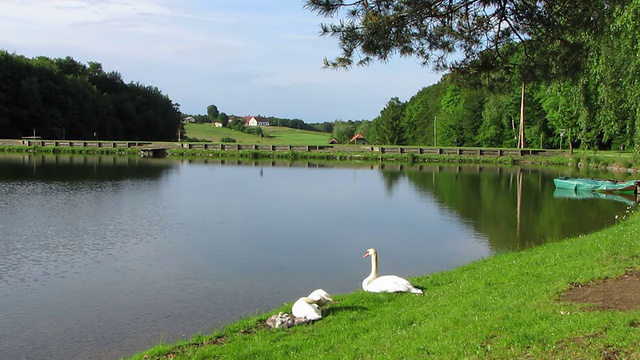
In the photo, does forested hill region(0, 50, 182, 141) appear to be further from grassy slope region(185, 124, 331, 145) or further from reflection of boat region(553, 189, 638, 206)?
reflection of boat region(553, 189, 638, 206)

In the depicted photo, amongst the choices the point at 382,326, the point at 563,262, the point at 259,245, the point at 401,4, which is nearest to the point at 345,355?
the point at 382,326

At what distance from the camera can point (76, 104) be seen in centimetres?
8681

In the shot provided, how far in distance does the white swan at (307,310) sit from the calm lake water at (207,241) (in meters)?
A: 1.94

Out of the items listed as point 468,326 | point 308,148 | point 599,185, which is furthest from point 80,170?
point 468,326

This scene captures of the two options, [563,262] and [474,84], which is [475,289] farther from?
[474,84]

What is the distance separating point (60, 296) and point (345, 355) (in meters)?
7.69

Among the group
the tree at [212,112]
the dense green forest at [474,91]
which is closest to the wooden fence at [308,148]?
the dense green forest at [474,91]

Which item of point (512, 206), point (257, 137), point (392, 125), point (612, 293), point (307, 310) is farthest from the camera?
point (257, 137)

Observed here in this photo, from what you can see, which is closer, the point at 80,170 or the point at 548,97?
the point at 80,170

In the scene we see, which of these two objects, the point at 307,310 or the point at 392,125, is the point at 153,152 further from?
the point at 307,310

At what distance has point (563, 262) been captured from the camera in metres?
11.9

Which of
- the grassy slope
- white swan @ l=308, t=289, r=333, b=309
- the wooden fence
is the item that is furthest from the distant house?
white swan @ l=308, t=289, r=333, b=309

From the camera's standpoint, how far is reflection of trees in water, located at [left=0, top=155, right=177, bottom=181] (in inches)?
1538

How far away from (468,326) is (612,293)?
8.08 feet
